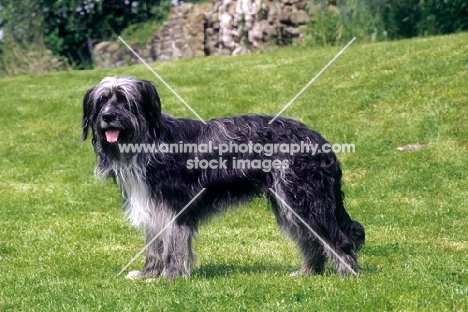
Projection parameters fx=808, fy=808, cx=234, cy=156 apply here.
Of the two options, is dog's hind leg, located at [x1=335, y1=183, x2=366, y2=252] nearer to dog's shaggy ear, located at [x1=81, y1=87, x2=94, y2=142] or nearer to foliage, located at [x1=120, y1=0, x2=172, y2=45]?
dog's shaggy ear, located at [x1=81, y1=87, x2=94, y2=142]

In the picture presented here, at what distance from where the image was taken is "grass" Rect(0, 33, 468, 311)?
674 cm

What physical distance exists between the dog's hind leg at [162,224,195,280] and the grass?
6.3 inches

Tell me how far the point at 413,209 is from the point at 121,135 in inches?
203

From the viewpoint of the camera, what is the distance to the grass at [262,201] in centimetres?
674

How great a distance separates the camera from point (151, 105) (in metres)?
7.27

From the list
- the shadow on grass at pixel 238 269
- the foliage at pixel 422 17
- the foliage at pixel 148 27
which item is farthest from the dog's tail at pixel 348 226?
the foliage at pixel 148 27

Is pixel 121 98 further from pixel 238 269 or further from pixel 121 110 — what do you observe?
pixel 238 269

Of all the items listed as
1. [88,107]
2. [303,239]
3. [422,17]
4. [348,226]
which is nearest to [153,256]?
[303,239]

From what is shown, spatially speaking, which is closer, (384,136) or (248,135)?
(248,135)

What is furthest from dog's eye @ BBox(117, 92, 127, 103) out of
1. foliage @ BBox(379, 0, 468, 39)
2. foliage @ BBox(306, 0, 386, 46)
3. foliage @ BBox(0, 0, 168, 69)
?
foliage @ BBox(0, 0, 168, 69)

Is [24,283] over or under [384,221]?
over

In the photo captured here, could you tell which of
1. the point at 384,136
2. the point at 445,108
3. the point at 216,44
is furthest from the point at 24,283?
the point at 216,44

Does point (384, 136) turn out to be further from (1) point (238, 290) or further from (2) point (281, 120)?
(1) point (238, 290)

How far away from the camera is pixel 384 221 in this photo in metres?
10.4
